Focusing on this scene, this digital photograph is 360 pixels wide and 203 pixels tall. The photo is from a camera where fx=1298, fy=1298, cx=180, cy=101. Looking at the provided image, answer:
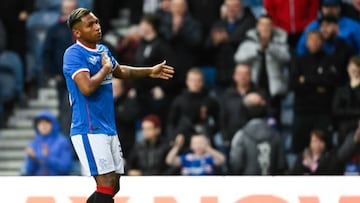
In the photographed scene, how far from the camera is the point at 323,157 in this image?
13891 mm

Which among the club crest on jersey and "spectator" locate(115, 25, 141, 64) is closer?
the club crest on jersey

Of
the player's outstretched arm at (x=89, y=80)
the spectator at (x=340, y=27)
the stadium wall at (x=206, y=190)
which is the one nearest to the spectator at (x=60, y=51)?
the spectator at (x=340, y=27)

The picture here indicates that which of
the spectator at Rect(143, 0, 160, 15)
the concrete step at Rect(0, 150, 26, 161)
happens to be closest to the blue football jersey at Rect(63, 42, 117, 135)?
the concrete step at Rect(0, 150, 26, 161)

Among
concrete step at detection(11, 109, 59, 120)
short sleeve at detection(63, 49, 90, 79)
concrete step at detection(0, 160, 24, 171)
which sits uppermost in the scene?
short sleeve at detection(63, 49, 90, 79)

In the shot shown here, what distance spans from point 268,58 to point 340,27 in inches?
37.8

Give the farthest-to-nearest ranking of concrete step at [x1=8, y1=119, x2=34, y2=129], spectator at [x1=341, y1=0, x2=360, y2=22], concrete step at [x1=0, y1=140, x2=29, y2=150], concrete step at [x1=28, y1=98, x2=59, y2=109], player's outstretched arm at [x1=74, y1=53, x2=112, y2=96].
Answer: concrete step at [x1=28, y1=98, x2=59, y2=109], concrete step at [x1=8, y1=119, x2=34, y2=129], concrete step at [x1=0, y1=140, x2=29, y2=150], spectator at [x1=341, y1=0, x2=360, y2=22], player's outstretched arm at [x1=74, y1=53, x2=112, y2=96]

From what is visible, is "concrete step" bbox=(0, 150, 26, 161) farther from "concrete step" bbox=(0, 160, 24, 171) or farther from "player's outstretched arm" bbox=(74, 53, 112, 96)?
"player's outstretched arm" bbox=(74, 53, 112, 96)

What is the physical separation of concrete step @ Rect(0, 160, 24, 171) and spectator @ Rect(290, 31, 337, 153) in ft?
12.0

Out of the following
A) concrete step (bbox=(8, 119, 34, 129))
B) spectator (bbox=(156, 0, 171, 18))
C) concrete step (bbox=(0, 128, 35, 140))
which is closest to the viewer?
spectator (bbox=(156, 0, 171, 18))

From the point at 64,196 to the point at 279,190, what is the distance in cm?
193

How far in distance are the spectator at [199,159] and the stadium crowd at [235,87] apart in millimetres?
13

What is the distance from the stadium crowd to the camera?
1431 centimetres

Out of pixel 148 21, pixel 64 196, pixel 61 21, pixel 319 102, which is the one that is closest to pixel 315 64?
pixel 319 102

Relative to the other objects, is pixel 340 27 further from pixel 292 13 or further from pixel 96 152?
pixel 96 152
